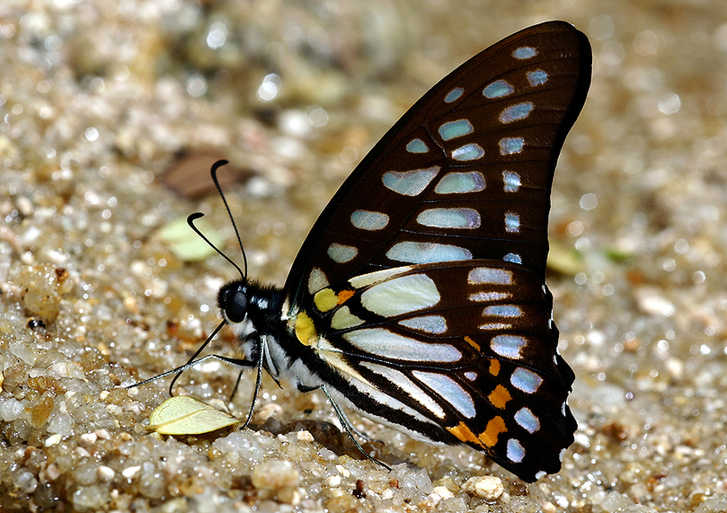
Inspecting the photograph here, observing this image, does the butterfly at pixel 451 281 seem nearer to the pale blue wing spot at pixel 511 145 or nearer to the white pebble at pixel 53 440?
the pale blue wing spot at pixel 511 145

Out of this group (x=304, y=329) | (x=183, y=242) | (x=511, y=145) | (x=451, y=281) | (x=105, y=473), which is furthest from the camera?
(x=183, y=242)

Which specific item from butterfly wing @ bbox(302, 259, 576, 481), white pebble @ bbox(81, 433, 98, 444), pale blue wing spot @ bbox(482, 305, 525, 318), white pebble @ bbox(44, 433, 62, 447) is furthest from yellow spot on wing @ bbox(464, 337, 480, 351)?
white pebble @ bbox(44, 433, 62, 447)

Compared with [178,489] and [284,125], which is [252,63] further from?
[178,489]

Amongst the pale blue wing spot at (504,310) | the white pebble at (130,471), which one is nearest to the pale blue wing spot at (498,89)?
the pale blue wing spot at (504,310)

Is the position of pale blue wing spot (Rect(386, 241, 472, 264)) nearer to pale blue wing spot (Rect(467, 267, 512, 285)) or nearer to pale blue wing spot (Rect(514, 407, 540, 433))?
pale blue wing spot (Rect(467, 267, 512, 285))

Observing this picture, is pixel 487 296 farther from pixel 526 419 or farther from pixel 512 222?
pixel 526 419

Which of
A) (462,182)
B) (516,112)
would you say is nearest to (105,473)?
(462,182)

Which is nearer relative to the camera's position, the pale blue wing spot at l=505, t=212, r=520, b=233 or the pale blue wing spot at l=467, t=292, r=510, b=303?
the pale blue wing spot at l=505, t=212, r=520, b=233
